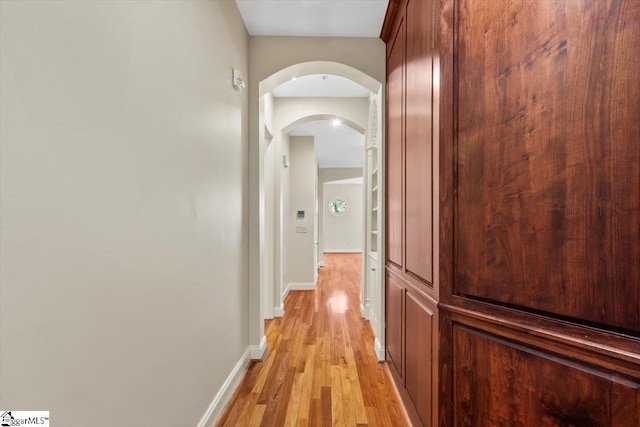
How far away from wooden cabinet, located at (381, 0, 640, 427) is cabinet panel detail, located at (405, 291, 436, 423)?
0.7 inches

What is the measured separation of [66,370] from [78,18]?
991 mm

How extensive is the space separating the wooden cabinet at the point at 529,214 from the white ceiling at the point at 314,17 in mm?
832

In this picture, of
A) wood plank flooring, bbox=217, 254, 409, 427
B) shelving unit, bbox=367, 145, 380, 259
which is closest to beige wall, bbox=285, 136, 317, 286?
wood plank flooring, bbox=217, 254, 409, 427

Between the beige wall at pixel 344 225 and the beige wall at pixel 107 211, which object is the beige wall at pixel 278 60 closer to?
the beige wall at pixel 107 211

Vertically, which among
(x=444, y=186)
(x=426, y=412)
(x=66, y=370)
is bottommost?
(x=426, y=412)

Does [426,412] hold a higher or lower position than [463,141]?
lower

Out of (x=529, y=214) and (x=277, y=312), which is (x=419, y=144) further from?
(x=277, y=312)

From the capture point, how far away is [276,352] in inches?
111

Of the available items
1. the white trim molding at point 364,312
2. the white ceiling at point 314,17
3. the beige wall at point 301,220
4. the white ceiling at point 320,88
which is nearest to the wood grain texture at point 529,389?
the white ceiling at point 314,17

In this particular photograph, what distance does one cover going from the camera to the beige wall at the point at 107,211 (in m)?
0.69

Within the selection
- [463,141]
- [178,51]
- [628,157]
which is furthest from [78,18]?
[628,157]

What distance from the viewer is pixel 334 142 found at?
652 centimetres

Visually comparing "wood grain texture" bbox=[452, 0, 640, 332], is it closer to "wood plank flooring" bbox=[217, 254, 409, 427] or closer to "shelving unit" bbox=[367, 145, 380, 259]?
"wood plank flooring" bbox=[217, 254, 409, 427]

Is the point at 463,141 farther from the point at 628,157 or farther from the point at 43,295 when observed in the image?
the point at 43,295
